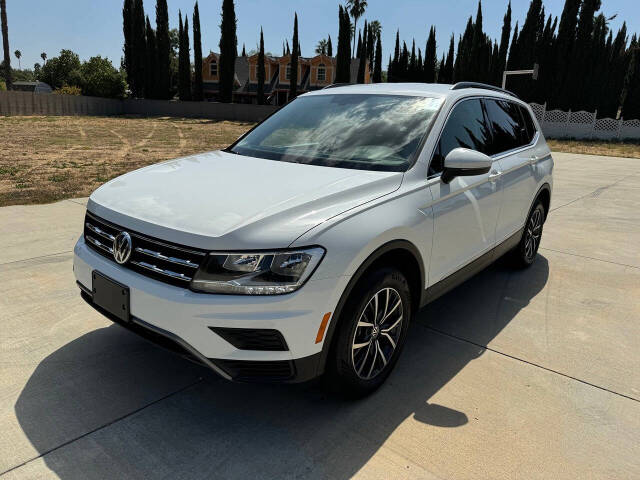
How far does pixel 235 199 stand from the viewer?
8.43 ft

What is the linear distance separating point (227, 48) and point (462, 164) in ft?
149

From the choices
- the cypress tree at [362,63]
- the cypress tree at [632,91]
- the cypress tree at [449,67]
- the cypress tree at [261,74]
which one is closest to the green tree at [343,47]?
the cypress tree at [362,63]

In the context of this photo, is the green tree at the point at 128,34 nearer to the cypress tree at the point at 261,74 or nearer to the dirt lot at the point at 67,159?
the cypress tree at the point at 261,74

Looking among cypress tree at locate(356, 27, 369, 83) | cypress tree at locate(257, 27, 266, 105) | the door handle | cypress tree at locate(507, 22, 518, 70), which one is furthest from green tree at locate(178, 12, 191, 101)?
the door handle

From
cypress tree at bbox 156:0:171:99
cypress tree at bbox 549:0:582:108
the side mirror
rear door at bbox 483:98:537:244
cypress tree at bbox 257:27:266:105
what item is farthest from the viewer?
cypress tree at bbox 156:0:171:99

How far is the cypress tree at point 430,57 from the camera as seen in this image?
55.1 meters

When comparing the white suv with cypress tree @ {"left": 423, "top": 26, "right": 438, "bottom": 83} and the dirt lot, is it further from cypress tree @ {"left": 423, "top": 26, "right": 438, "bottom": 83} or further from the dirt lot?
cypress tree @ {"left": 423, "top": 26, "right": 438, "bottom": 83}

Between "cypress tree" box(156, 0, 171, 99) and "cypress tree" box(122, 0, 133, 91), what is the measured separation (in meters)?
3.11

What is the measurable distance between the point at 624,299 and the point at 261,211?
12.3 ft

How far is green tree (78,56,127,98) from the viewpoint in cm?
4578

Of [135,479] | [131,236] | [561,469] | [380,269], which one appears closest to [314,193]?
[380,269]

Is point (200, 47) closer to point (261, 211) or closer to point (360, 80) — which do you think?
point (360, 80)

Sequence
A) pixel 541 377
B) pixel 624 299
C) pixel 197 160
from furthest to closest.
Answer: pixel 624 299, pixel 197 160, pixel 541 377

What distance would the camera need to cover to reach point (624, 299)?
4504 mm
